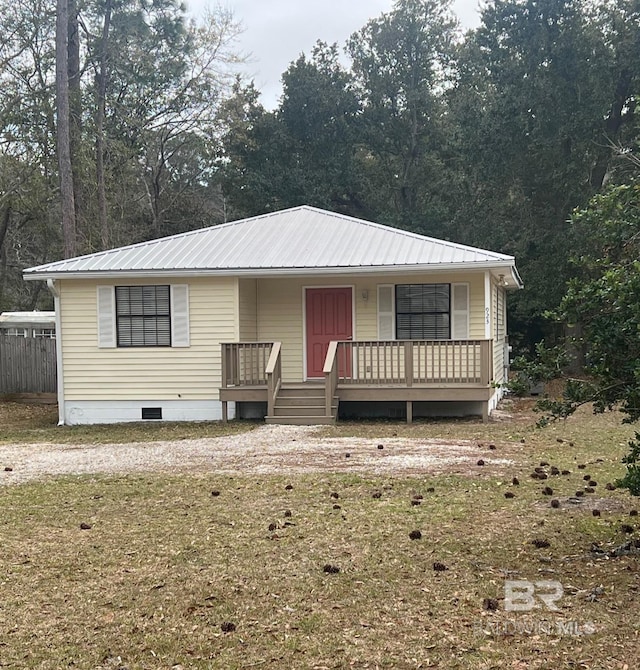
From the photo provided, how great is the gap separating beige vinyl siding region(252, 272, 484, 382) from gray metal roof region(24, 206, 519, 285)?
2.07ft

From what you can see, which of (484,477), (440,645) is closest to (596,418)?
(484,477)

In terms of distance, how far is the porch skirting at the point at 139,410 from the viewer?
13422 mm

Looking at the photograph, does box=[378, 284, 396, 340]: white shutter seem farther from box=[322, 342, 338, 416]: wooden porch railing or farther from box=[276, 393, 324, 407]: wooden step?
box=[276, 393, 324, 407]: wooden step

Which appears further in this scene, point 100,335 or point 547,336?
point 547,336

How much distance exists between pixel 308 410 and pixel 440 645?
9137mm

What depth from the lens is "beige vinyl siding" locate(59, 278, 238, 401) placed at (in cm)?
1337

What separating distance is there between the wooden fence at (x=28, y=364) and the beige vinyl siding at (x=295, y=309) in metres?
6.63

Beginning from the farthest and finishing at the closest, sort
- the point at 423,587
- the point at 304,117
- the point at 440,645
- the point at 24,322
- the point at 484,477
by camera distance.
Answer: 1. the point at 304,117
2. the point at 24,322
3. the point at 484,477
4. the point at 423,587
5. the point at 440,645

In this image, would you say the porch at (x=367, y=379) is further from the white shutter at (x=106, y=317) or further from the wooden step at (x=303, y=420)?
the white shutter at (x=106, y=317)

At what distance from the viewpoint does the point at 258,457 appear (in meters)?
8.91

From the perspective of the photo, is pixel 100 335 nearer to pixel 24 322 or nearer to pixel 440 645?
pixel 24 322

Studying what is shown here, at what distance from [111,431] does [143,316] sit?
7.43ft

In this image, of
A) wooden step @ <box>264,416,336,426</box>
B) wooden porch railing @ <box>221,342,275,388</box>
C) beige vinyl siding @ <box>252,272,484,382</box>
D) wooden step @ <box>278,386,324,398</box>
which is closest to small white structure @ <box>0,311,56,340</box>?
beige vinyl siding @ <box>252,272,484,382</box>

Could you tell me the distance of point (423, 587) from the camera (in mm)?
4184
